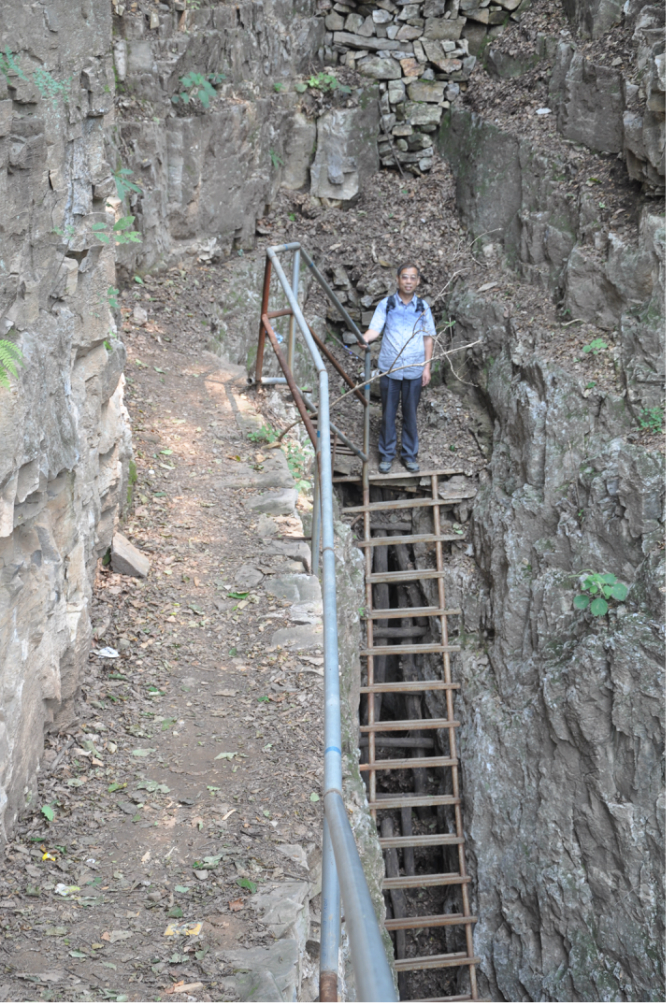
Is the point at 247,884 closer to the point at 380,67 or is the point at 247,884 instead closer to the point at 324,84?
the point at 324,84

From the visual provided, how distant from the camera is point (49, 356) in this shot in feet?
9.50

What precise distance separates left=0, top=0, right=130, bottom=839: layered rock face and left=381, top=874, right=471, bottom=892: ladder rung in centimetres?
386

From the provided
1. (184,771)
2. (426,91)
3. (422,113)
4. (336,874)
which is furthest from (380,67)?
(336,874)

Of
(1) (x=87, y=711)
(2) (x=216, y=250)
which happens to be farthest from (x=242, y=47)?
(1) (x=87, y=711)

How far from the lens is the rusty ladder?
6086 millimetres

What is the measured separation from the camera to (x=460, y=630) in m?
7.31

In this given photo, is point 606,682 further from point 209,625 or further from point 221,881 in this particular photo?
point 221,881

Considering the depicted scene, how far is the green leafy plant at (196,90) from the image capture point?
24.0 feet

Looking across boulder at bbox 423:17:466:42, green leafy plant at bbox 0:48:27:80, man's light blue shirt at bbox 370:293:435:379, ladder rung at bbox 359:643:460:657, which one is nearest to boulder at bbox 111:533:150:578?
green leafy plant at bbox 0:48:27:80

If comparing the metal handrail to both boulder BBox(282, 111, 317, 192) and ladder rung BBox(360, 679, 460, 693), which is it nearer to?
ladder rung BBox(360, 679, 460, 693)

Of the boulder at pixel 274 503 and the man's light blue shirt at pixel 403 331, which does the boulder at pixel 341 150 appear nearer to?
the man's light blue shirt at pixel 403 331

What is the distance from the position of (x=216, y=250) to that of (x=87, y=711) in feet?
18.6

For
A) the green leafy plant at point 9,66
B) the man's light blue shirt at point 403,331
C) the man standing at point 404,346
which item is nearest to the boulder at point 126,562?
the green leafy plant at point 9,66

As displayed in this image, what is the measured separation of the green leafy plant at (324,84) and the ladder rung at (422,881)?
8.17 metres
